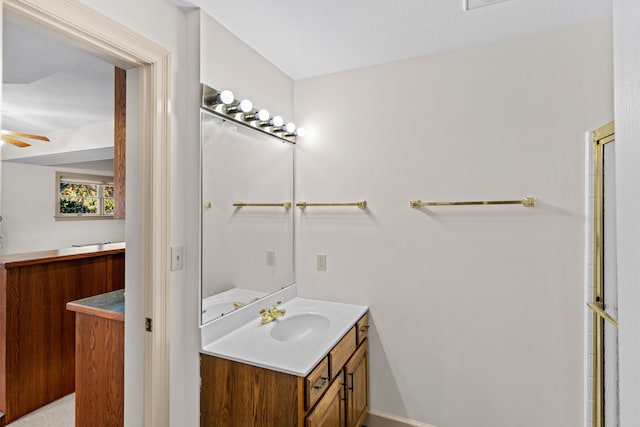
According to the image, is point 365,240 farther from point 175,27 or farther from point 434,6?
point 175,27

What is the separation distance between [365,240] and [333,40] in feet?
3.90

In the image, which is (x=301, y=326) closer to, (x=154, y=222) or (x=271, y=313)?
(x=271, y=313)

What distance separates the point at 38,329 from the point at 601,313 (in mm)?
3320

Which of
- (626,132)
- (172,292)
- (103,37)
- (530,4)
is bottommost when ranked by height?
(172,292)

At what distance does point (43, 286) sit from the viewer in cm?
234

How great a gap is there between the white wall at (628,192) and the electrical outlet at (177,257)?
1462mm

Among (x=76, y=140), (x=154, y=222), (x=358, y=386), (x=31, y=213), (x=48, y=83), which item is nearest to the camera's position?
(x=154, y=222)

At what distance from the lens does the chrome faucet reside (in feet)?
6.27

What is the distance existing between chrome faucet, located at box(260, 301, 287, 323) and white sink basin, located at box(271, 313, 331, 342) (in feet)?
0.10

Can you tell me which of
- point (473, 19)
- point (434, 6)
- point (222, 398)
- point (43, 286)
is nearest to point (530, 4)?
point (473, 19)

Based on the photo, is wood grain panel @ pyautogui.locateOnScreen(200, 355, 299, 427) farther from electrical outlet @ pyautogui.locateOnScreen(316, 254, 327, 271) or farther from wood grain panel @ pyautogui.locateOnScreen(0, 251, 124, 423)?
wood grain panel @ pyautogui.locateOnScreen(0, 251, 124, 423)

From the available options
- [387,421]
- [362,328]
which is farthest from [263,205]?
[387,421]

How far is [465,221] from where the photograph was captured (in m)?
1.91

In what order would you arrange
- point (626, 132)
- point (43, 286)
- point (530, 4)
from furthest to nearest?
point (43, 286) → point (530, 4) → point (626, 132)
